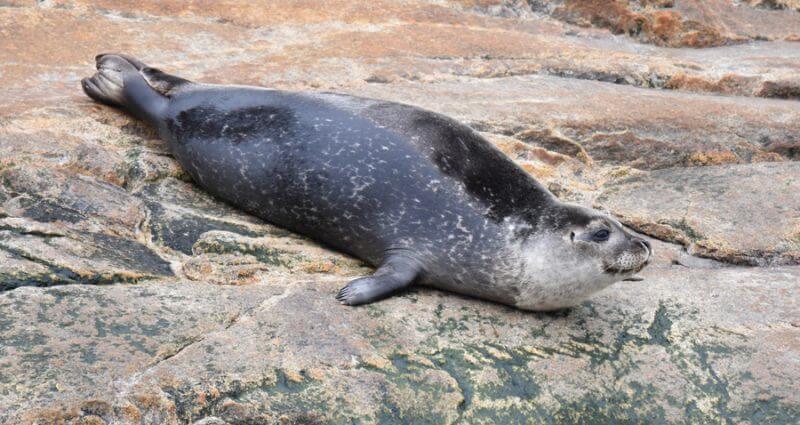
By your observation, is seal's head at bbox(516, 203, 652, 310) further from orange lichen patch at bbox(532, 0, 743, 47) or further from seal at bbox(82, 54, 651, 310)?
orange lichen patch at bbox(532, 0, 743, 47)

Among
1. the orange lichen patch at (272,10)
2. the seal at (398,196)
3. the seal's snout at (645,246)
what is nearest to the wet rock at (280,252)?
the seal at (398,196)

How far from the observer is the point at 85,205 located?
4.60m

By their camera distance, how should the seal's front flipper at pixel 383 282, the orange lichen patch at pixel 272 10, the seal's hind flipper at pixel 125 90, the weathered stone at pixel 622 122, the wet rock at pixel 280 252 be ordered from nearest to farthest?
1. the seal's front flipper at pixel 383 282
2. the wet rock at pixel 280 252
3. the seal's hind flipper at pixel 125 90
4. the weathered stone at pixel 622 122
5. the orange lichen patch at pixel 272 10

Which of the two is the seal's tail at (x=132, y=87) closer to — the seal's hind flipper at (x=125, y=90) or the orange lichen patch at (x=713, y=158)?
the seal's hind flipper at (x=125, y=90)

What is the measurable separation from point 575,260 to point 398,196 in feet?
3.29

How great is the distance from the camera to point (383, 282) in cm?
430

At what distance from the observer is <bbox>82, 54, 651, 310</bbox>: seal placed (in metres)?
4.43

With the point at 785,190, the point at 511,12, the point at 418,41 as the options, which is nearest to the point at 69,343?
the point at 785,190

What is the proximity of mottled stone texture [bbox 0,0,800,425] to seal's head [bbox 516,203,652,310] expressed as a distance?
4.8 inches

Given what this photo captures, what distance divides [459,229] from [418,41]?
3.70 metres

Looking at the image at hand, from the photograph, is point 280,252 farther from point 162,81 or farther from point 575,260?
point 162,81

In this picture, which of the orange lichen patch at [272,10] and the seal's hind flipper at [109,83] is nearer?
the seal's hind flipper at [109,83]

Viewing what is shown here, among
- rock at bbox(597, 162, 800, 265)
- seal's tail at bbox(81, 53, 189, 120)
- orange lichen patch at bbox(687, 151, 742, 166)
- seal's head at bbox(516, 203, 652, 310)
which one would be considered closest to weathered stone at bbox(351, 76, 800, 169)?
orange lichen patch at bbox(687, 151, 742, 166)

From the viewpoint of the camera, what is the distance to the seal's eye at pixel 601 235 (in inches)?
174
